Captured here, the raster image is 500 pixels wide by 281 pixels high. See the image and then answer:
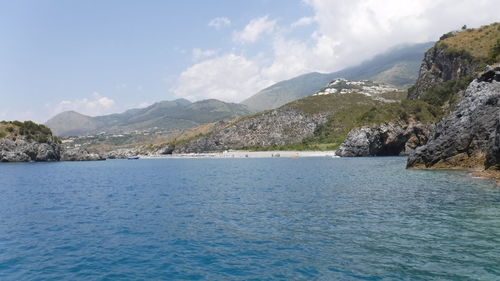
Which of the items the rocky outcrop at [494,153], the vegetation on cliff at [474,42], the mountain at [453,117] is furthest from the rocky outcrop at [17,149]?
the vegetation on cliff at [474,42]

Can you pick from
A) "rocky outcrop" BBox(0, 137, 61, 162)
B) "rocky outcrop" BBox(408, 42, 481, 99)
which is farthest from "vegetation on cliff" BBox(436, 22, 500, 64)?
"rocky outcrop" BBox(0, 137, 61, 162)

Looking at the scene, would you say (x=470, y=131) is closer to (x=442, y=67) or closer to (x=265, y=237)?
(x=265, y=237)

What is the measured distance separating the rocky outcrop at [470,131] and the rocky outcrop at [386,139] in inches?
3268

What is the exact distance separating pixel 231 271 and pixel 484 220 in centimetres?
2142

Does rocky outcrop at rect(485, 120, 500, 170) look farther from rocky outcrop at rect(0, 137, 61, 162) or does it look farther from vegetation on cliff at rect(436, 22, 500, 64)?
rocky outcrop at rect(0, 137, 61, 162)

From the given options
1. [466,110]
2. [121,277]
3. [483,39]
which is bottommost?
[121,277]

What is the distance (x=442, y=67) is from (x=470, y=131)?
12372cm

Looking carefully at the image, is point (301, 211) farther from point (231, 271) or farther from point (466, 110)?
point (466, 110)

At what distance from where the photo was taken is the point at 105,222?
33344 mm

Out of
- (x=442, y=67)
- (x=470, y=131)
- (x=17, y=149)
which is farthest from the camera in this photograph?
(x=17, y=149)

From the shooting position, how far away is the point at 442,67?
172 metres

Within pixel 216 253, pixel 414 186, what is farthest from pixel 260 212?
pixel 414 186

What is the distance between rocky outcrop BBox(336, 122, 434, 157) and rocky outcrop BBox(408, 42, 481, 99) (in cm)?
2936

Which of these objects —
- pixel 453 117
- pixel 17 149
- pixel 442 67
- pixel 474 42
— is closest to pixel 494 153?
pixel 453 117
